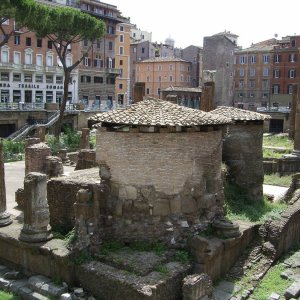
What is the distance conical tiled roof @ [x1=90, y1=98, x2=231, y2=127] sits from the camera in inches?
386

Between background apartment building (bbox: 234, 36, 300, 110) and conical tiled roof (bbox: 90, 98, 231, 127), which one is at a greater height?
background apartment building (bbox: 234, 36, 300, 110)

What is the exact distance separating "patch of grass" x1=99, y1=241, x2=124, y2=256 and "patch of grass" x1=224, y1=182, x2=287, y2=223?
350 centimetres

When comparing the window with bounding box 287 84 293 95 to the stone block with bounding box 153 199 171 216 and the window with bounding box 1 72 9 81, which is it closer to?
the window with bounding box 1 72 9 81

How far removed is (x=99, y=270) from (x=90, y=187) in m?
1.83

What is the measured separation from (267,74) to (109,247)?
2307 inches

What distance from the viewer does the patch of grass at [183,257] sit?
9600 mm

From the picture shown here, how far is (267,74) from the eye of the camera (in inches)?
2534

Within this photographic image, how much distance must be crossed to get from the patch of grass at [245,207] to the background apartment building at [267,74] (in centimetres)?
4840

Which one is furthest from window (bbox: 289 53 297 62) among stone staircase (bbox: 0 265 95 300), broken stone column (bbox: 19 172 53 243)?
stone staircase (bbox: 0 265 95 300)

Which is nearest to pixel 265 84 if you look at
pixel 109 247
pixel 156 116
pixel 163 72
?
pixel 163 72

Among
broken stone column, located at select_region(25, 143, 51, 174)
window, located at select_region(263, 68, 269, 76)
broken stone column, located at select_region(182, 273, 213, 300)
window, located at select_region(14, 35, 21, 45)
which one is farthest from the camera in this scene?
window, located at select_region(263, 68, 269, 76)

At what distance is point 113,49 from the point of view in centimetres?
5784

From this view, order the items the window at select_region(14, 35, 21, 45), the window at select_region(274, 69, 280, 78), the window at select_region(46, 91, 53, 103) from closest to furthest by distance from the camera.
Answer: the window at select_region(14, 35, 21, 45)
the window at select_region(46, 91, 53, 103)
the window at select_region(274, 69, 280, 78)

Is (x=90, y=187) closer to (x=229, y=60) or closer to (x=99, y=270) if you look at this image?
(x=99, y=270)
